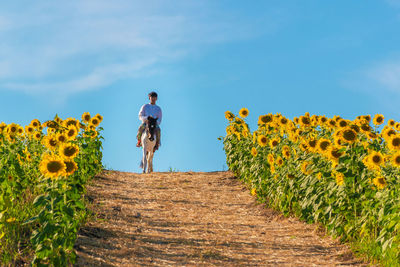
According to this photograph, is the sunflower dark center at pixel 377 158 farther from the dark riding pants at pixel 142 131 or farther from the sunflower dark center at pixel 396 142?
the dark riding pants at pixel 142 131

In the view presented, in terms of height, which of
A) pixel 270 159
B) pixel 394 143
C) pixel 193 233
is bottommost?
pixel 193 233

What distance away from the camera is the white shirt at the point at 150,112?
15.7m

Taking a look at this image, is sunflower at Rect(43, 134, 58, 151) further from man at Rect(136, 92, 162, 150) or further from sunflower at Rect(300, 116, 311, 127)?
man at Rect(136, 92, 162, 150)

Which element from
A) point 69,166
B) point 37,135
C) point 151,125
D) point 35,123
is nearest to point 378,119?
point 69,166

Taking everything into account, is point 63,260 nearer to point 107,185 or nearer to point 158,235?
point 158,235

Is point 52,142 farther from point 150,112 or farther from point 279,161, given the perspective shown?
point 150,112

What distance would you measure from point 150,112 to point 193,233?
792cm

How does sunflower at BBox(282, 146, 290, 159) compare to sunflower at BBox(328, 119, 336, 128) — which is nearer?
sunflower at BBox(328, 119, 336, 128)

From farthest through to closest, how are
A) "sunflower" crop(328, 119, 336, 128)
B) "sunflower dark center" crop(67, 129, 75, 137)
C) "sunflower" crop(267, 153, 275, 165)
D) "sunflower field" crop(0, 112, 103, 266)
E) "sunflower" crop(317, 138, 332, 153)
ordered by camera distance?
"sunflower" crop(267, 153, 275, 165) < "sunflower" crop(328, 119, 336, 128) < "sunflower dark center" crop(67, 129, 75, 137) < "sunflower" crop(317, 138, 332, 153) < "sunflower field" crop(0, 112, 103, 266)

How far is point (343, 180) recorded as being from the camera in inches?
280

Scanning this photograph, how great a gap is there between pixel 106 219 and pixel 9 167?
1.79 metres

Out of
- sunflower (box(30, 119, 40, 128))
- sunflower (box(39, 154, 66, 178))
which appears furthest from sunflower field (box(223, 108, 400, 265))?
sunflower (box(30, 119, 40, 128))

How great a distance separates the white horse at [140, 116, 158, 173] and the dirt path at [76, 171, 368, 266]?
3.46 metres

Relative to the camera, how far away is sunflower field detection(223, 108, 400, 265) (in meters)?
6.37
